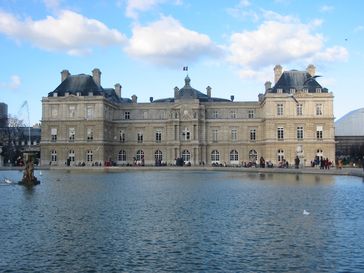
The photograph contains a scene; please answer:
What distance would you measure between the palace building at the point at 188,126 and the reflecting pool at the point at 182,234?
206ft

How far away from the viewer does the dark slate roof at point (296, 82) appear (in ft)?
286

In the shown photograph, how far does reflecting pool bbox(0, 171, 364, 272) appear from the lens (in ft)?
39.6

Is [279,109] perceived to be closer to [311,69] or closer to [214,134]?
[311,69]

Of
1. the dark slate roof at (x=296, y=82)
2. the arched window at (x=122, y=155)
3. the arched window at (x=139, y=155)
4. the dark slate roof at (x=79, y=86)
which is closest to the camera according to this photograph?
the dark slate roof at (x=296, y=82)

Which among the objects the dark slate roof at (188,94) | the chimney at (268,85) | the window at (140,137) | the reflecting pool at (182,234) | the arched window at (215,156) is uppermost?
the chimney at (268,85)

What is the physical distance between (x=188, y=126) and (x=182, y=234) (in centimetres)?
7699

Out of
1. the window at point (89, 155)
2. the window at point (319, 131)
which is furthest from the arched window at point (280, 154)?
the window at point (89, 155)

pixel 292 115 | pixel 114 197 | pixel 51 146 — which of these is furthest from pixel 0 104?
pixel 114 197

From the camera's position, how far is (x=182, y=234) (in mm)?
15469

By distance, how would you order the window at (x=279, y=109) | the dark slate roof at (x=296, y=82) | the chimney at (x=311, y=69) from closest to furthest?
the window at (x=279, y=109) < the dark slate roof at (x=296, y=82) < the chimney at (x=311, y=69)

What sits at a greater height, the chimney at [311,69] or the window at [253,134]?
the chimney at [311,69]

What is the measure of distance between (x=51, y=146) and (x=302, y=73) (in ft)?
144

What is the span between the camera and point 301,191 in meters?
28.8

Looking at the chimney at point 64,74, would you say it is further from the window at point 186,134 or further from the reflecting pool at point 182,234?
the reflecting pool at point 182,234
